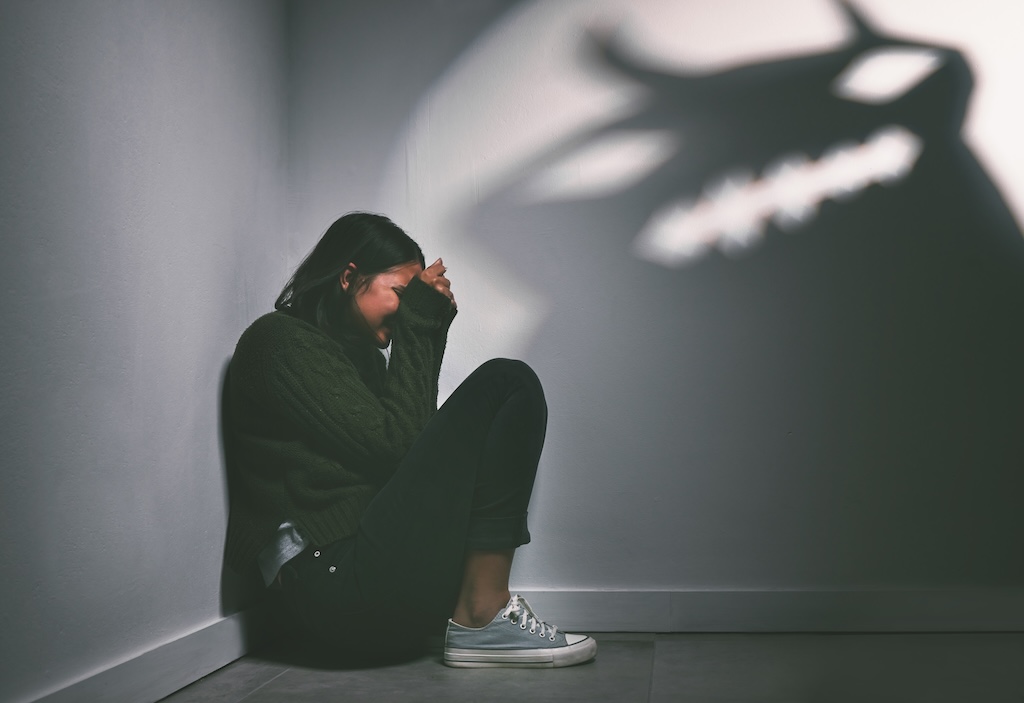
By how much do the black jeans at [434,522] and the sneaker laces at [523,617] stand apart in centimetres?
9

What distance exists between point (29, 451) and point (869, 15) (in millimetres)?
1638

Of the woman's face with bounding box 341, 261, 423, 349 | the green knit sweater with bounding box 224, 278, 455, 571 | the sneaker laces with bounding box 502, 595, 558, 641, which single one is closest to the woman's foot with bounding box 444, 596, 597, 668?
→ the sneaker laces with bounding box 502, 595, 558, 641

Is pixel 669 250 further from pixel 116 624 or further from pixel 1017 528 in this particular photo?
pixel 116 624

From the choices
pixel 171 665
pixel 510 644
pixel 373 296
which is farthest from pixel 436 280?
pixel 171 665

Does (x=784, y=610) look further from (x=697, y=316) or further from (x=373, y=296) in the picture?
(x=373, y=296)

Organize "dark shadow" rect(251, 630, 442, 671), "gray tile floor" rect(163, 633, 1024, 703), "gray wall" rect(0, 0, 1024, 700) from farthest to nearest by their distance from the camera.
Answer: "gray wall" rect(0, 0, 1024, 700) → "dark shadow" rect(251, 630, 442, 671) → "gray tile floor" rect(163, 633, 1024, 703)

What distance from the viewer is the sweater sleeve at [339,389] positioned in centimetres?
132

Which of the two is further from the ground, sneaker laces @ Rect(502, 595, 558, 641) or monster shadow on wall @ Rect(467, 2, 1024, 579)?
monster shadow on wall @ Rect(467, 2, 1024, 579)

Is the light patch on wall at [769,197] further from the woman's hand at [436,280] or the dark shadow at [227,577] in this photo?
the dark shadow at [227,577]

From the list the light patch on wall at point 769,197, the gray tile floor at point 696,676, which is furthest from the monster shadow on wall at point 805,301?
the gray tile floor at point 696,676

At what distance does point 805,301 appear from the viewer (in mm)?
1696

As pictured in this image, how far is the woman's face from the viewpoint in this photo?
1493mm

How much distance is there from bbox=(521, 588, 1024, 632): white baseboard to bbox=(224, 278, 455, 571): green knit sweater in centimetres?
50

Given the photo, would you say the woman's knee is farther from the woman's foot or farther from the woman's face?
the woman's foot
